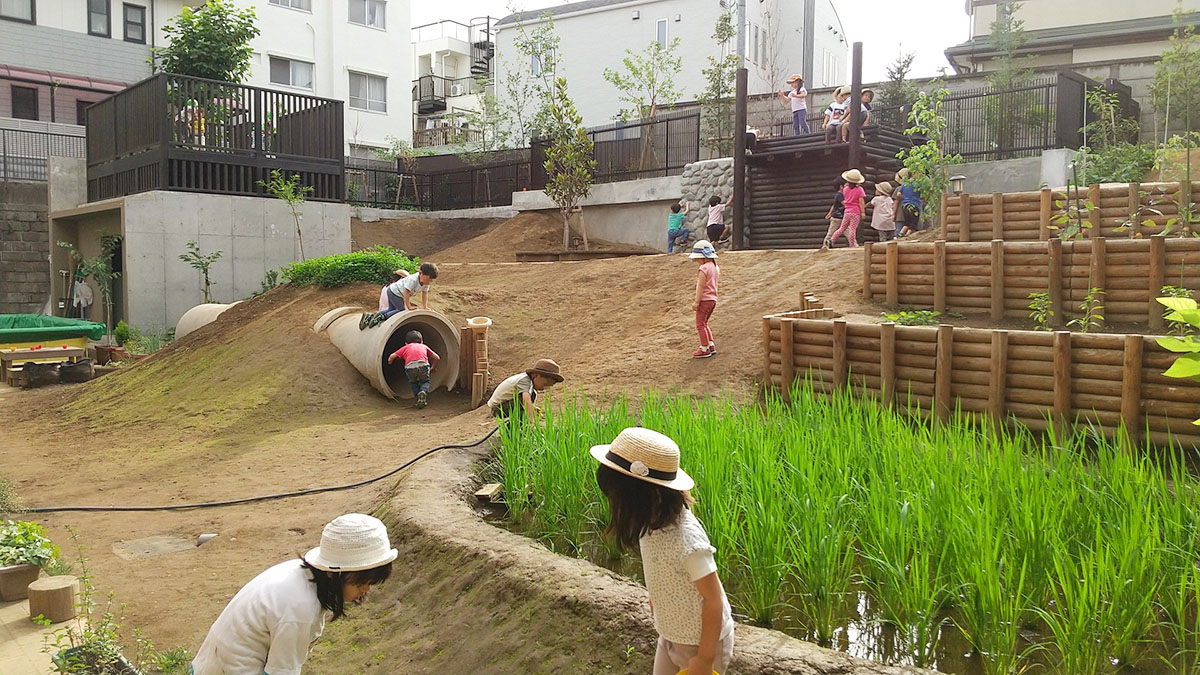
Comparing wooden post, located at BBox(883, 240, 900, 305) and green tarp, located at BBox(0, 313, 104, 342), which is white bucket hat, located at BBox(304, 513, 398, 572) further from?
green tarp, located at BBox(0, 313, 104, 342)

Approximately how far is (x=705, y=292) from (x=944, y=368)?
3.12m

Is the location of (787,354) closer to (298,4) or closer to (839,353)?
(839,353)

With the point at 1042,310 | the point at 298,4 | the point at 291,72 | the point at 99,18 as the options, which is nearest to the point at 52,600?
the point at 1042,310

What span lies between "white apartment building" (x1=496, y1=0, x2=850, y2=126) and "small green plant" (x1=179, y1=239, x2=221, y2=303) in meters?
16.1

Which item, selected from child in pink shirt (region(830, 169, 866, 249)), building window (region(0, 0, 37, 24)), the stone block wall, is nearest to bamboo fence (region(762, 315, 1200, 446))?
child in pink shirt (region(830, 169, 866, 249))

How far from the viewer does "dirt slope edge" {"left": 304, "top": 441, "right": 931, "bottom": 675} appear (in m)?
3.56

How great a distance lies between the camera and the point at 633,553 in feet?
16.6

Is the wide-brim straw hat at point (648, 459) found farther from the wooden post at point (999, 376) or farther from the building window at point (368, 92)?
the building window at point (368, 92)

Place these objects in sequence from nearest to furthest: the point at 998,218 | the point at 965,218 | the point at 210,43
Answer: the point at 998,218
the point at 965,218
the point at 210,43

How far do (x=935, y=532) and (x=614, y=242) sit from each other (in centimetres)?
1871

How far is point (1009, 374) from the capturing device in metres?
7.21

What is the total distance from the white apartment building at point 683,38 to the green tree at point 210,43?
516 inches

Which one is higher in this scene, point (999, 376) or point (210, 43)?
point (210, 43)

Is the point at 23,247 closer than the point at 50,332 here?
No
